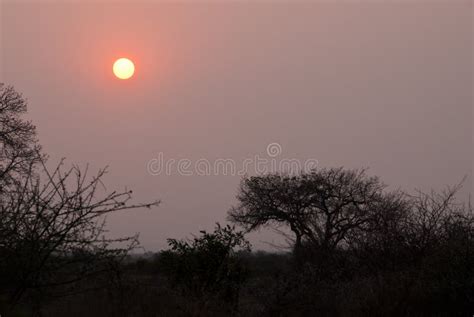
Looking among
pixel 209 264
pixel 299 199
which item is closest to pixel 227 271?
pixel 209 264

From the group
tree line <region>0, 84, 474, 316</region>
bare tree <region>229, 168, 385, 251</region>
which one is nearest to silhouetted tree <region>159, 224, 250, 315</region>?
tree line <region>0, 84, 474, 316</region>

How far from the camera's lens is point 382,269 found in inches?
429

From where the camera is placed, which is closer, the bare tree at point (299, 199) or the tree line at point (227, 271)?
the tree line at point (227, 271)

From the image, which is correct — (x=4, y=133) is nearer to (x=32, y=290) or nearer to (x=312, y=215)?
(x=312, y=215)

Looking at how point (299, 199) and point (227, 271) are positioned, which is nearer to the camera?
point (227, 271)

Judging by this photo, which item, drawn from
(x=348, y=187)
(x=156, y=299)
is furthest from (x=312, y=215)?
(x=156, y=299)

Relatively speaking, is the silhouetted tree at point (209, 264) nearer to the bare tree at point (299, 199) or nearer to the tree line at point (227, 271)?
the tree line at point (227, 271)

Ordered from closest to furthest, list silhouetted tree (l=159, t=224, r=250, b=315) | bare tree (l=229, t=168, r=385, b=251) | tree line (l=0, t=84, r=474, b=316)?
tree line (l=0, t=84, r=474, b=316) < silhouetted tree (l=159, t=224, r=250, b=315) < bare tree (l=229, t=168, r=385, b=251)

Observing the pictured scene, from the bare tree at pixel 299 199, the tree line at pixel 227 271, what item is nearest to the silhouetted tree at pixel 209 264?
the tree line at pixel 227 271

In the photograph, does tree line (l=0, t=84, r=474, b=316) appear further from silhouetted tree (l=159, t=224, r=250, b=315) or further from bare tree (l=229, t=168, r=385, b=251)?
bare tree (l=229, t=168, r=385, b=251)

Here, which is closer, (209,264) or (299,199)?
(209,264)

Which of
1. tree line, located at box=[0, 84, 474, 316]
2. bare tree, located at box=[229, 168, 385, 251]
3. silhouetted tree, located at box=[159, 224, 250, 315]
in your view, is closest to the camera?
tree line, located at box=[0, 84, 474, 316]

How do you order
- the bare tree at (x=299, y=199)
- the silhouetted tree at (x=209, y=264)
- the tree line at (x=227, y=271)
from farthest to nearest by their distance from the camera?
1. the bare tree at (x=299, y=199)
2. the silhouetted tree at (x=209, y=264)
3. the tree line at (x=227, y=271)

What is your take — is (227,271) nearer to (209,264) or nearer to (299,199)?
(209,264)
